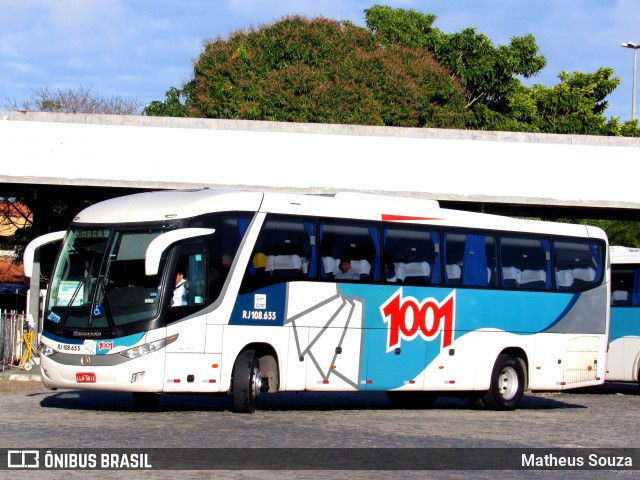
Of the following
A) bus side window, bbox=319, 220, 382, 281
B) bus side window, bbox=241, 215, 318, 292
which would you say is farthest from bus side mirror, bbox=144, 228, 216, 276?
bus side window, bbox=319, 220, 382, 281

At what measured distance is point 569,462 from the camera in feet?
39.2

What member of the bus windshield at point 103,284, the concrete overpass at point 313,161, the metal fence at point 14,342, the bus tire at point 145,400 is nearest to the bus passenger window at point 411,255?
the bus tire at point 145,400

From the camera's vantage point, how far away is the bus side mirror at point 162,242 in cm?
1431

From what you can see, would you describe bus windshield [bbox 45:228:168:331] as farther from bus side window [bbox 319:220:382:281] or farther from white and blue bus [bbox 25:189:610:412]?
bus side window [bbox 319:220:382:281]

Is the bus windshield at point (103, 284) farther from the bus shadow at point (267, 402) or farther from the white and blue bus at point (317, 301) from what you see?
the bus shadow at point (267, 402)

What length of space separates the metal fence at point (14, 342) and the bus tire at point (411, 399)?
8665 mm

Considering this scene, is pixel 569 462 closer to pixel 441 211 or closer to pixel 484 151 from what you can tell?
pixel 441 211

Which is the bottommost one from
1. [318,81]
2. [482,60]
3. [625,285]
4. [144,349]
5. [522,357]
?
[522,357]

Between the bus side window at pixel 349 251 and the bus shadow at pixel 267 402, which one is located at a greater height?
the bus side window at pixel 349 251

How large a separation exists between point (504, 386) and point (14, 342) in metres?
11.5

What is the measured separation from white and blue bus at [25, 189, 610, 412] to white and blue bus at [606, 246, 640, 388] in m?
3.99

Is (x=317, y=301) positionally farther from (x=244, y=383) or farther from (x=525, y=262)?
(x=525, y=262)

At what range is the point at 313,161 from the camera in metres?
27.8

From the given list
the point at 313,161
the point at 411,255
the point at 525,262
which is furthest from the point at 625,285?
the point at 411,255
